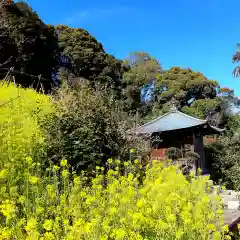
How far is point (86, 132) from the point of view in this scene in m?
4.86

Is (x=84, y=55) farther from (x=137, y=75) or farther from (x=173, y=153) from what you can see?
(x=173, y=153)

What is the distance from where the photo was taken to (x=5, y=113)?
16.9 feet

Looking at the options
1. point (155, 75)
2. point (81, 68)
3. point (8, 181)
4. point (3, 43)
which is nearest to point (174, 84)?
point (155, 75)

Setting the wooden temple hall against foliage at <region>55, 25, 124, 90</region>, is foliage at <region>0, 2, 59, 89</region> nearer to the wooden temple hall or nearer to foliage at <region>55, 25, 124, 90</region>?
foliage at <region>55, 25, 124, 90</region>

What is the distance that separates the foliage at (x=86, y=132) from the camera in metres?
4.70

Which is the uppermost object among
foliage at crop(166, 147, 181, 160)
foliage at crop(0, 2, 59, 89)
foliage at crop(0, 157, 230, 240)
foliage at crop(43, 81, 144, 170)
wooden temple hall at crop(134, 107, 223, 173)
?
foliage at crop(0, 2, 59, 89)

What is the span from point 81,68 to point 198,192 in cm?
1719

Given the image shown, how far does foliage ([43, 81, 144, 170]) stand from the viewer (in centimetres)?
470

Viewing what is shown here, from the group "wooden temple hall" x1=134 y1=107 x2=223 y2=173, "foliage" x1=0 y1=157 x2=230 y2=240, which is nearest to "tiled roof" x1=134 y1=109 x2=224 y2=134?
"wooden temple hall" x1=134 y1=107 x2=223 y2=173

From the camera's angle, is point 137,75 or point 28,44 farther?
point 137,75

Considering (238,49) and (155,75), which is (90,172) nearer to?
(238,49)

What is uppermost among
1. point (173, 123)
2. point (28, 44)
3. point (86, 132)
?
point (28, 44)

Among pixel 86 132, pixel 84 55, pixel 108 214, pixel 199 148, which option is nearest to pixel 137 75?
pixel 84 55

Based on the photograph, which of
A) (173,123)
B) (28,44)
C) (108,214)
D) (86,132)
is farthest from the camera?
(28,44)
